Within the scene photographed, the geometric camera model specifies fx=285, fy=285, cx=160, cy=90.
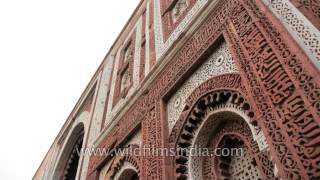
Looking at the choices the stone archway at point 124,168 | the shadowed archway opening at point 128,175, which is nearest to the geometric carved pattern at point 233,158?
the stone archway at point 124,168

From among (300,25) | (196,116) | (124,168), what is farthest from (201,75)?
(124,168)

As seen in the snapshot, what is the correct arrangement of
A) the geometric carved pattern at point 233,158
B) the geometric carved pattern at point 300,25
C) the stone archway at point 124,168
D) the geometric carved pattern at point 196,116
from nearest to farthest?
the geometric carved pattern at point 300,25
the geometric carved pattern at point 233,158
the geometric carved pattern at point 196,116
the stone archway at point 124,168

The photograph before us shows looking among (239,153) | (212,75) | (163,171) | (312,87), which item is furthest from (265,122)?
(163,171)

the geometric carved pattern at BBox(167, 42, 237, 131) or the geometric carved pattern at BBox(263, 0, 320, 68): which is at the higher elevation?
the geometric carved pattern at BBox(167, 42, 237, 131)

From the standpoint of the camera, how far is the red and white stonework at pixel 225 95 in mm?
1304

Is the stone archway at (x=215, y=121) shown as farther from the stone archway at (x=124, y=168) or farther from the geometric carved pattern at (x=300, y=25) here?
the stone archway at (x=124, y=168)

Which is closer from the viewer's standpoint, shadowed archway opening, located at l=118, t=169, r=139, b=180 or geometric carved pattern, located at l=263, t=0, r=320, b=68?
geometric carved pattern, located at l=263, t=0, r=320, b=68

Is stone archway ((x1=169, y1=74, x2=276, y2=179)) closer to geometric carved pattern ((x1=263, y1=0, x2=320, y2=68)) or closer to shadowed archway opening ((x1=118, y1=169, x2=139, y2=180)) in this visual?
geometric carved pattern ((x1=263, y1=0, x2=320, y2=68))

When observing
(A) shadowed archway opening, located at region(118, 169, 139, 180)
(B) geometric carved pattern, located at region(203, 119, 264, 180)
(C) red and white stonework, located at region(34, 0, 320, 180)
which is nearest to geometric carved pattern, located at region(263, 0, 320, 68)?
(C) red and white stonework, located at region(34, 0, 320, 180)

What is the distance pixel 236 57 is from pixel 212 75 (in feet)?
1.00

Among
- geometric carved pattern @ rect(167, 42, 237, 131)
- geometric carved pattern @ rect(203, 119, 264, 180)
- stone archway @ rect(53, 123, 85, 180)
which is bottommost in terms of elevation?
geometric carved pattern @ rect(203, 119, 264, 180)

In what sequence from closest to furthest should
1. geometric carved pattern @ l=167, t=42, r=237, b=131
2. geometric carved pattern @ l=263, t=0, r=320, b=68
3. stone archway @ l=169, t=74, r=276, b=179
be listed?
geometric carved pattern @ l=263, t=0, r=320, b=68, stone archway @ l=169, t=74, r=276, b=179, geometric carved pattern @ l=167, t=42, r=237, b=131

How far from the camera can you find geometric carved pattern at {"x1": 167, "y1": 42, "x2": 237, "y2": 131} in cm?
203

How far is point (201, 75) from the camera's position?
2.25 m
